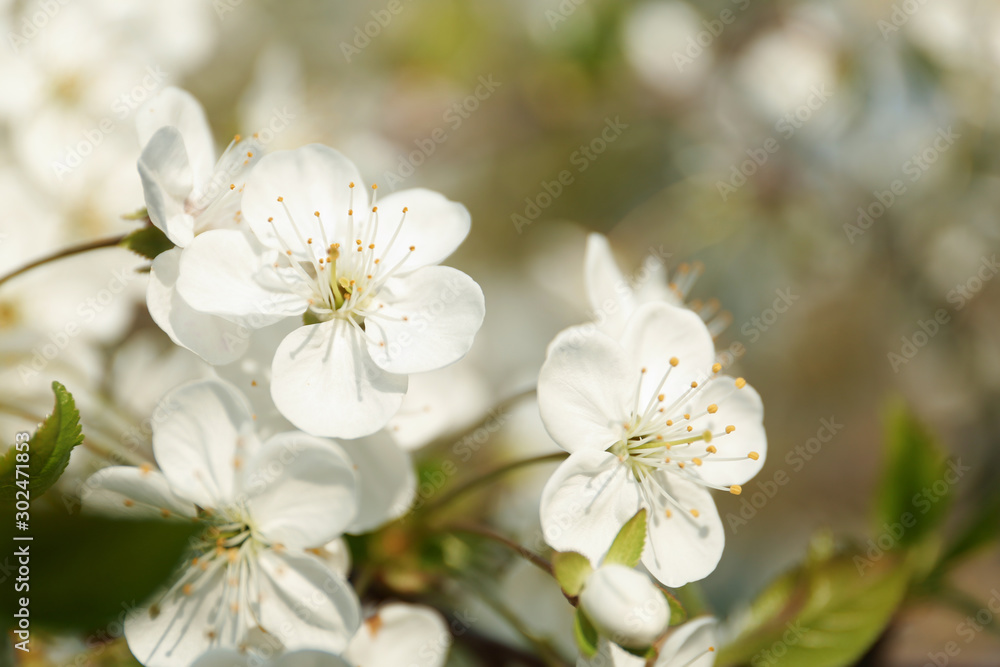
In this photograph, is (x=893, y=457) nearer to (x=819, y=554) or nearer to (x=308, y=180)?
(x=819, y=554)

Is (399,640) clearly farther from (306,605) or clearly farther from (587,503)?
(587,503)

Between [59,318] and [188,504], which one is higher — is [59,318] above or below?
below

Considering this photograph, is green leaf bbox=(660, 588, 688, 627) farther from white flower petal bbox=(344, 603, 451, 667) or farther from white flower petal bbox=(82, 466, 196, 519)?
white flower petal bbox=(82, 466, 196, 519)

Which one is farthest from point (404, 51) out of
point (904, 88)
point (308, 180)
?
point (308, 180)

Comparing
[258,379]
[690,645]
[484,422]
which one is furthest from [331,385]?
[690,645]

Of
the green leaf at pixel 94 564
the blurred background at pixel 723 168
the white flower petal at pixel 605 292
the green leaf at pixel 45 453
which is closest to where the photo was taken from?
the green leaf at pixel 94 564

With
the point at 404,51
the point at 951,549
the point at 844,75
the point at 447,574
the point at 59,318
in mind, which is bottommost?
the point at 59,318

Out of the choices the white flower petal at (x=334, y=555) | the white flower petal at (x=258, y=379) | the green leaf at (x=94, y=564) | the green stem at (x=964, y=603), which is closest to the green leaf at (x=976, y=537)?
the green stem at (x=964, y=603)

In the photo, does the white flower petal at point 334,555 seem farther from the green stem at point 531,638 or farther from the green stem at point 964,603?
the green stem at point 964,603
